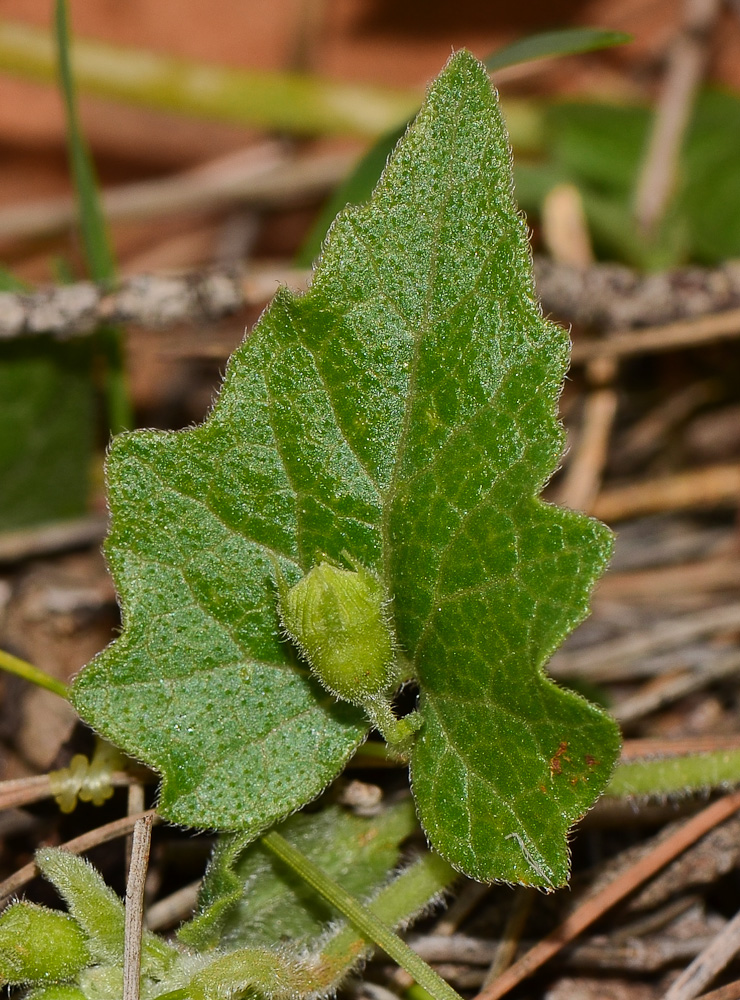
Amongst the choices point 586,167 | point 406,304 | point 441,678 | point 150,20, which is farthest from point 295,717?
point 150,20

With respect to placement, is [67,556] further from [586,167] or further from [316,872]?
[586,167]

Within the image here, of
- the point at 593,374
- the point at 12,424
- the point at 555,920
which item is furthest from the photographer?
the point at 593,374

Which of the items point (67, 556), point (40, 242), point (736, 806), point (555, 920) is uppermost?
point (40, 242)

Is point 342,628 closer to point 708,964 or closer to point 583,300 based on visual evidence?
point 708,964

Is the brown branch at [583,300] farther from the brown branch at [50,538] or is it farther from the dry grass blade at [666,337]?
the brown branch at [50,538]

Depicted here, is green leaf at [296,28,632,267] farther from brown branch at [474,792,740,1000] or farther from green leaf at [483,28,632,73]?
brown branch at [474,792,740,1000]

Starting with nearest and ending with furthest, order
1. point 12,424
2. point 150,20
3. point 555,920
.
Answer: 1. point 555,920
2. point 12,424
3. point 150,20

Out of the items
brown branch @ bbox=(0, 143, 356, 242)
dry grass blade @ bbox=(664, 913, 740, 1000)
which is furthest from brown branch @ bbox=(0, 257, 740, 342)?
dry grass blade @ bbox=(664, 913, 740, 1000)
